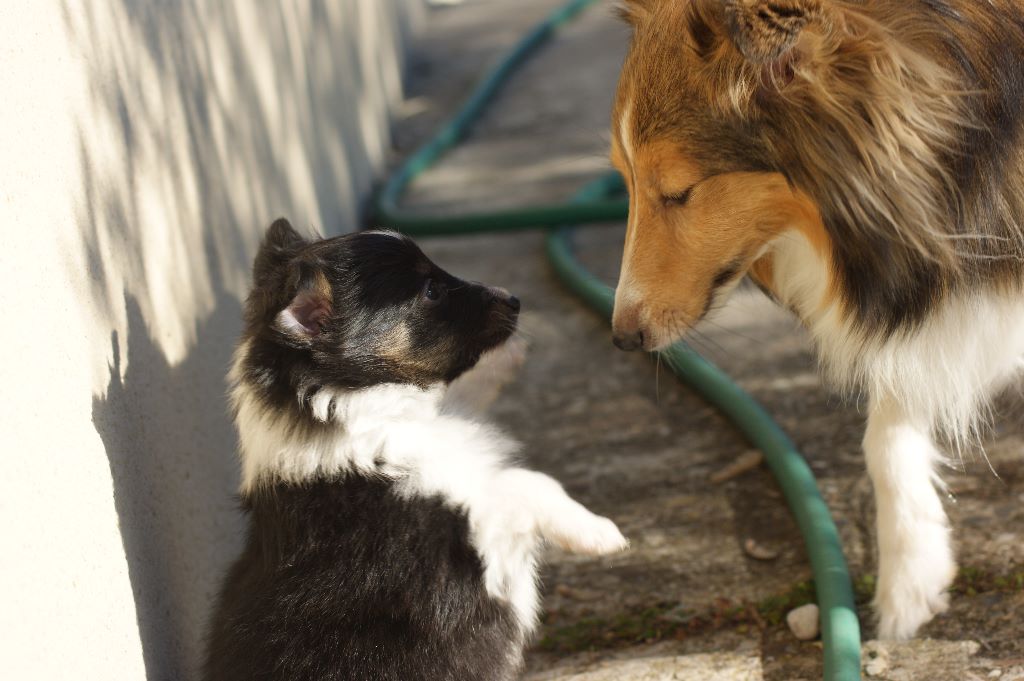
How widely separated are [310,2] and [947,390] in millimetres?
3684

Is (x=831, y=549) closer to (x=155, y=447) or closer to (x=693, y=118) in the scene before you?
(x=693, y=118)

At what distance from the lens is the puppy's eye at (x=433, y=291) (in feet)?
8.81

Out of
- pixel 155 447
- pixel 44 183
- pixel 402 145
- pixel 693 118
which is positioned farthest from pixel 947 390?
pixel 402 145

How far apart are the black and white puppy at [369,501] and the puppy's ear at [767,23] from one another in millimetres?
1009

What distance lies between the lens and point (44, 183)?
7.16 ft

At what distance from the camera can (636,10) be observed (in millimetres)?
2898

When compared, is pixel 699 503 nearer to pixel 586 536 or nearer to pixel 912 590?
pixel 912 590

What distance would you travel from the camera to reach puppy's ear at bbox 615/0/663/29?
2814 millimetres

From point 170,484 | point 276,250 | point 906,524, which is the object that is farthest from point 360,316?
point 906,524

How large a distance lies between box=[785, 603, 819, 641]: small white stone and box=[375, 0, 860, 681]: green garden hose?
1.5 inches

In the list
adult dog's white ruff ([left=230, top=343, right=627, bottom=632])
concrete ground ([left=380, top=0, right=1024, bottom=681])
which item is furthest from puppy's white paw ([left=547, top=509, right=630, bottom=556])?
concrete ground ([left=380, top=0, right=1024, bottom=681])

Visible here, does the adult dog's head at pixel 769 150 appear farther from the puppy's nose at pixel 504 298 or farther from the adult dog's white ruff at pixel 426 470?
the adult dog's white ruff at pixel 426 470

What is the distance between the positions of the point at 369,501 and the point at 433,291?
604 mm

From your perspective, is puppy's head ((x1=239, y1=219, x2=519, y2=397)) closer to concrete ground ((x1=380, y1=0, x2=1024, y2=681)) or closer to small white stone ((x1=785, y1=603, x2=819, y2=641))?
concrete ground ((x1=380, y1=0, x2=1024, y2=681))
